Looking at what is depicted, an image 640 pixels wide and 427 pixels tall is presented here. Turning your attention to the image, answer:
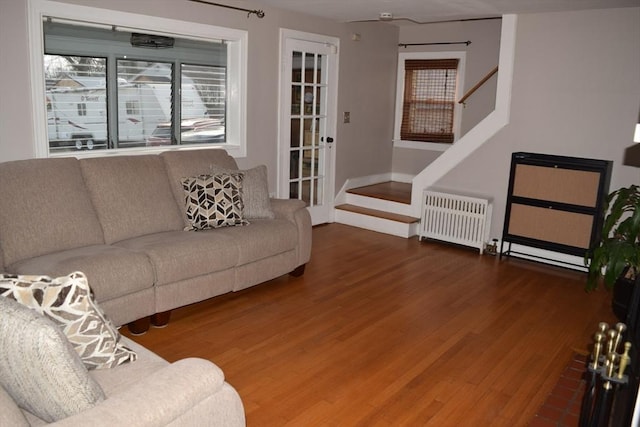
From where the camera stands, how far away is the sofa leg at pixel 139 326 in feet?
10.8

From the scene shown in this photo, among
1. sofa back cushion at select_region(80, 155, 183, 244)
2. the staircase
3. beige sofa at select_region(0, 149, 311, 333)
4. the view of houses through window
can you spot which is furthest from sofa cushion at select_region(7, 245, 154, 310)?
the staircase

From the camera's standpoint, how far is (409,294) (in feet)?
13.7

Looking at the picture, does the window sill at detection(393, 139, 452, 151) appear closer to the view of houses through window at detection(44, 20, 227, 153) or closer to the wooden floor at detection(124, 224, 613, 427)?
the wooden floor at detection(124, 224, 613, 427)

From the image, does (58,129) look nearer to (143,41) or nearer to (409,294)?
(143,41)

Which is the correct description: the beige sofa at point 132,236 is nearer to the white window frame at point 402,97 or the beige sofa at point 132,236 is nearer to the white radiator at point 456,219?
the white radiator at point 456,219

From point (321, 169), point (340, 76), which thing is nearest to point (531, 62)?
point (340, 76)

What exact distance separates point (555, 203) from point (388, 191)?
2.19 meters

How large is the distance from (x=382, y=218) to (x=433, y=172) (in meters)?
0.75

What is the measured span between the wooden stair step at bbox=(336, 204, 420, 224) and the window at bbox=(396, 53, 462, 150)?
1507 mm

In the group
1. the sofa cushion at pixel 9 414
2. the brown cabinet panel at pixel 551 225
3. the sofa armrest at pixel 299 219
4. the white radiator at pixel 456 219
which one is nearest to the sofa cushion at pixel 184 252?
the sofa armrest at pixel 299 219

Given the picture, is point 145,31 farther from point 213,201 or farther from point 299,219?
point 299,219

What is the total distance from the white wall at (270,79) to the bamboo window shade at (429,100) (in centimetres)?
26

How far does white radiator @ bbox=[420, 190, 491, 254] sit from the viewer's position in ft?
17.6

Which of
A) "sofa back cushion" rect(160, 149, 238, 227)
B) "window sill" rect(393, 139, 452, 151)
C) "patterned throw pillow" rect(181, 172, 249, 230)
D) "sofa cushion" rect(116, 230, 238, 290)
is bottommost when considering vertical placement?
"sofa cushion" rect(116, 230, 238, 290)
